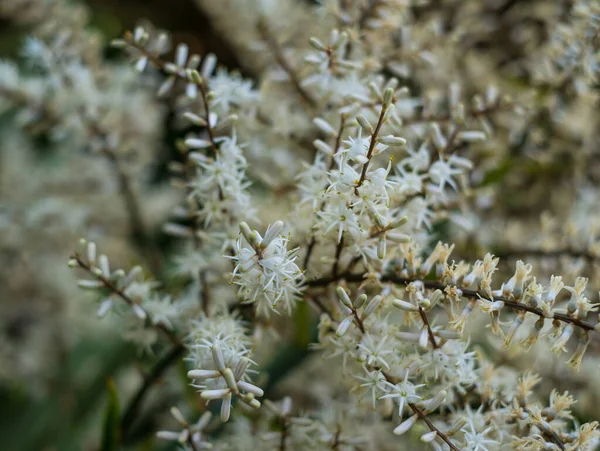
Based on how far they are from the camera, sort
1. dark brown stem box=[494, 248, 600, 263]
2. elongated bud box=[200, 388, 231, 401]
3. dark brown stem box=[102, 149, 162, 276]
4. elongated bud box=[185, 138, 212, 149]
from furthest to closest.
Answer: dark brown stem box=[102, 149, 162, 276] < dark brown stem box=[494, 248, 600, 263] < elongated bud box=[185, 138, 212, 149] < elongated bud box=[200, 388, 231, 401]

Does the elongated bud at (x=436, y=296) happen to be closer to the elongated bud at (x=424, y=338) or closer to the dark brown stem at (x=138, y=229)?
the elongated bud at (x=424, y=338)

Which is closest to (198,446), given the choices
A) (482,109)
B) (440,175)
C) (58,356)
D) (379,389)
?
(379,389)

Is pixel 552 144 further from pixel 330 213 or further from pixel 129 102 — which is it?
pixel 129 102

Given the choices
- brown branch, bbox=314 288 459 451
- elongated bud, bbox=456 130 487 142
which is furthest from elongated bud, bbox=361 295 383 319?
elongated bud, bbox=456 130 487 142

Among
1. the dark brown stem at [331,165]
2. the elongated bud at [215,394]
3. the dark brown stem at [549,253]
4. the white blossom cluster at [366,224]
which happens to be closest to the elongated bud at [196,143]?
Answer: the white blossom cluster at [366,224]

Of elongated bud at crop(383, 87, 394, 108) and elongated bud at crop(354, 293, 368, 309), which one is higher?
elongated bud at crop(383, 87, 394, 108)

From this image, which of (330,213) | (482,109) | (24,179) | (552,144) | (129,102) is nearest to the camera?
(330,213)

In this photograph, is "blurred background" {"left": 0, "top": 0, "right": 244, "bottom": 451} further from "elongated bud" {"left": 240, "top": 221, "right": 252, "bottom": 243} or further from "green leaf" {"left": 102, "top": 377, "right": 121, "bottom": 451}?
"elongated bud" {"left": 240, "top": 221, "right": 252, "bottom": 243}
